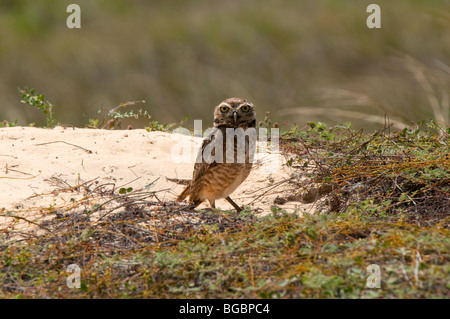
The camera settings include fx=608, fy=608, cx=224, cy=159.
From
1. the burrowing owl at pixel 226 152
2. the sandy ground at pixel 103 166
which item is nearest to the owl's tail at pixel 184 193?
the burrowing owl at pixel 226 152

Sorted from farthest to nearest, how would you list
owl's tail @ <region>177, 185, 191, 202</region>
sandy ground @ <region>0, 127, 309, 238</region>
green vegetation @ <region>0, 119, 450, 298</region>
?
Result: owl's tail @ <region>177, 185, 191, 202</region> < sandy ground @ <region>0, 127, 309, 238</region> < green vegetation @ <region>0, 119, 450, 298</region>

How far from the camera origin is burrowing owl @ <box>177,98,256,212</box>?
495cm

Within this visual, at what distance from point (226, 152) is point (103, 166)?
1.10 metres

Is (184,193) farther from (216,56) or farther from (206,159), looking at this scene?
(216,56)

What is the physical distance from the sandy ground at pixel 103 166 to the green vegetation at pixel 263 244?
0.68 feet

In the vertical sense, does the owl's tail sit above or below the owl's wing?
below

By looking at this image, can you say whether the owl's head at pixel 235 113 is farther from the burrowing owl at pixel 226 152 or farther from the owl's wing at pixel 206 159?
the owl's wing at pixel 206 159

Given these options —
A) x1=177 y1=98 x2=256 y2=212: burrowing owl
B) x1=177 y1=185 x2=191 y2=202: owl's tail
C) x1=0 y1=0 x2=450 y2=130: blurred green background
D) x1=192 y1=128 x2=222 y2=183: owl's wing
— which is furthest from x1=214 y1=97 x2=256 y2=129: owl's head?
x1=0 y1=0 x2=450 y2=130: blurred green background

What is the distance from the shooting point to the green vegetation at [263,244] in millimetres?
3131

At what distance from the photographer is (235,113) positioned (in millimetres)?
4961

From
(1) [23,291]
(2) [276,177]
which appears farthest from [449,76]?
(1) [23,291]

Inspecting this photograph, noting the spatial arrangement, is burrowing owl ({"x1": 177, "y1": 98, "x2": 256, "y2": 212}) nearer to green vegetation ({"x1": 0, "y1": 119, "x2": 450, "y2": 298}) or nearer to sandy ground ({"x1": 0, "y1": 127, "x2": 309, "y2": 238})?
sandy ground ({"x1": 0, "y1": 127, "x2": 309, "y2": 238})

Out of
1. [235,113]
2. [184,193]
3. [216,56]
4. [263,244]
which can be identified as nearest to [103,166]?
[184,193]

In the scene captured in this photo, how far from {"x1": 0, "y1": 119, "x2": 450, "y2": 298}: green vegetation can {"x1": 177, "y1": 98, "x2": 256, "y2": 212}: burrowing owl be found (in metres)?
0.63
